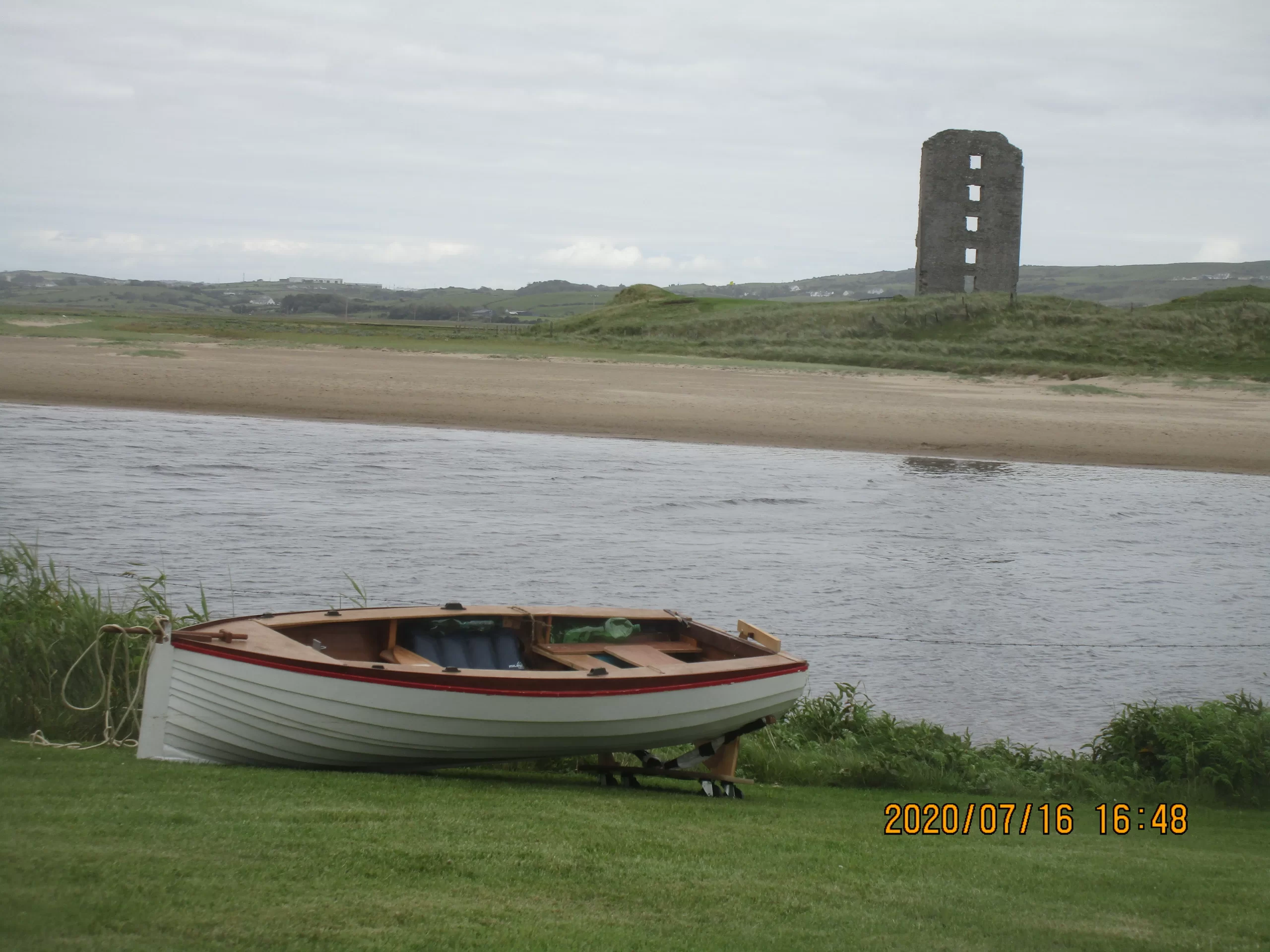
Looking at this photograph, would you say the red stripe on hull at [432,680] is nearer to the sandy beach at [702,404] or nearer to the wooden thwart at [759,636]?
the wooden thwart at [759,636]

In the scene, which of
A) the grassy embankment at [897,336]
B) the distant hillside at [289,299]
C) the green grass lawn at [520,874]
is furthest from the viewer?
the distant hillside at [289,299]

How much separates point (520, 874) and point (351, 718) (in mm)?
1753

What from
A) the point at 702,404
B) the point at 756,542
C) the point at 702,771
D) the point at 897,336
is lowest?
the point at 702,771

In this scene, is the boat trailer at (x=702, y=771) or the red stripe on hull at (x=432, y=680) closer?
the red stripe on hull at (x=432, y=680)

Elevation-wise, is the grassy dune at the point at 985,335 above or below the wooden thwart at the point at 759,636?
above

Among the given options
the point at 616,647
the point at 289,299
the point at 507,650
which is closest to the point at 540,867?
the point at 507,650

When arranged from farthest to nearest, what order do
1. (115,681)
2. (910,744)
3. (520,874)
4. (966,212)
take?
(966,212) < (910,744) < (115,681) < (520,874)

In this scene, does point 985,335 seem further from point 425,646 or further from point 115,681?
point 115,681

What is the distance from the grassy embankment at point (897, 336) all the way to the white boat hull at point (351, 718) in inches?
1223

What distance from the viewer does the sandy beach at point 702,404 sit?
24.7 meters

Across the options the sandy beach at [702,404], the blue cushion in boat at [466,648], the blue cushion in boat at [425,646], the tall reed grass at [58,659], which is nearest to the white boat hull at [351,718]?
the blue cushion in boat at [466,648]

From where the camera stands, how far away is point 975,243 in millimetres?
55469

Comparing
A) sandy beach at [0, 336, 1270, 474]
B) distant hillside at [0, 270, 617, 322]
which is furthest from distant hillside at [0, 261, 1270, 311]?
sandy beach at [0, 336, 1270, 474]
